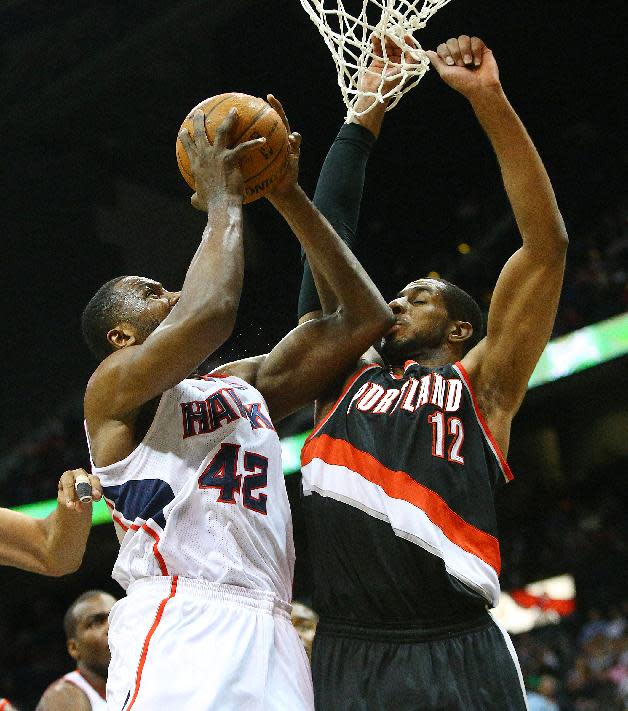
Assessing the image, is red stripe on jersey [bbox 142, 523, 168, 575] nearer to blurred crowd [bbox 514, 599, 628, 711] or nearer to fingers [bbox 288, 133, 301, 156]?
fingers [bbox 288, 133, 301, 156]

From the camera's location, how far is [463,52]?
2.92 meters

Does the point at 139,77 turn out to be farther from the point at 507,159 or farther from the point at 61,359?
the point at 507,159

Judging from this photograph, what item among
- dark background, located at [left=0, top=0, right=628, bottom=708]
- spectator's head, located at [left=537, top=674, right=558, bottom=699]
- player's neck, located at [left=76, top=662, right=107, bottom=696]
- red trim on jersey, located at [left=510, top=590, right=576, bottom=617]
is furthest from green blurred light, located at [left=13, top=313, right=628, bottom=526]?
player's neck, located at [left=76, top=662, right=107, bottom=696]

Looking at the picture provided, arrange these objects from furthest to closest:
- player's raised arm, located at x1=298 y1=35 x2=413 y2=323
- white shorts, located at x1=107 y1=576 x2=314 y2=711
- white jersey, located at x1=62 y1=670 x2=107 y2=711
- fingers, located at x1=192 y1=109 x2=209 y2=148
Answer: white jersey, located at x1=62 y1=670 x2=107 y2=711 < player's raised arm, located at x1=298 y1=35 x2=413 y2=323 < fingers, located at x1=192 y1=109 x2=209 y2=148 < white shorts, located at x1=107 y1=576 x2=314 y2=711

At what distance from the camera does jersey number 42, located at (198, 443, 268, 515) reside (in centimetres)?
263

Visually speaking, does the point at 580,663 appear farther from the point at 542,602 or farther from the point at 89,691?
the point at 89,691

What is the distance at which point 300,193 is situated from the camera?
117 inches

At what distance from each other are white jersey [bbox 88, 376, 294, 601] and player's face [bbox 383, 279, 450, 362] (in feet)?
1.79

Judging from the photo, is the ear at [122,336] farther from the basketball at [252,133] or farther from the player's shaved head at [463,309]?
the player's shaved head at [463,309]

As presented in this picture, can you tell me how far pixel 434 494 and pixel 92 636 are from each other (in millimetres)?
2797

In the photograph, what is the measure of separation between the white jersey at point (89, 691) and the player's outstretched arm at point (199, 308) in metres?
2.40

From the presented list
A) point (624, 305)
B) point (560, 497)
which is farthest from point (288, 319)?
point (560, 497)

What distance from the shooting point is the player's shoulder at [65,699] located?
15.1 ft

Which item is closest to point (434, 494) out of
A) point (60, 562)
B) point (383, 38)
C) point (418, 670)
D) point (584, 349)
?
point (418, 670)
